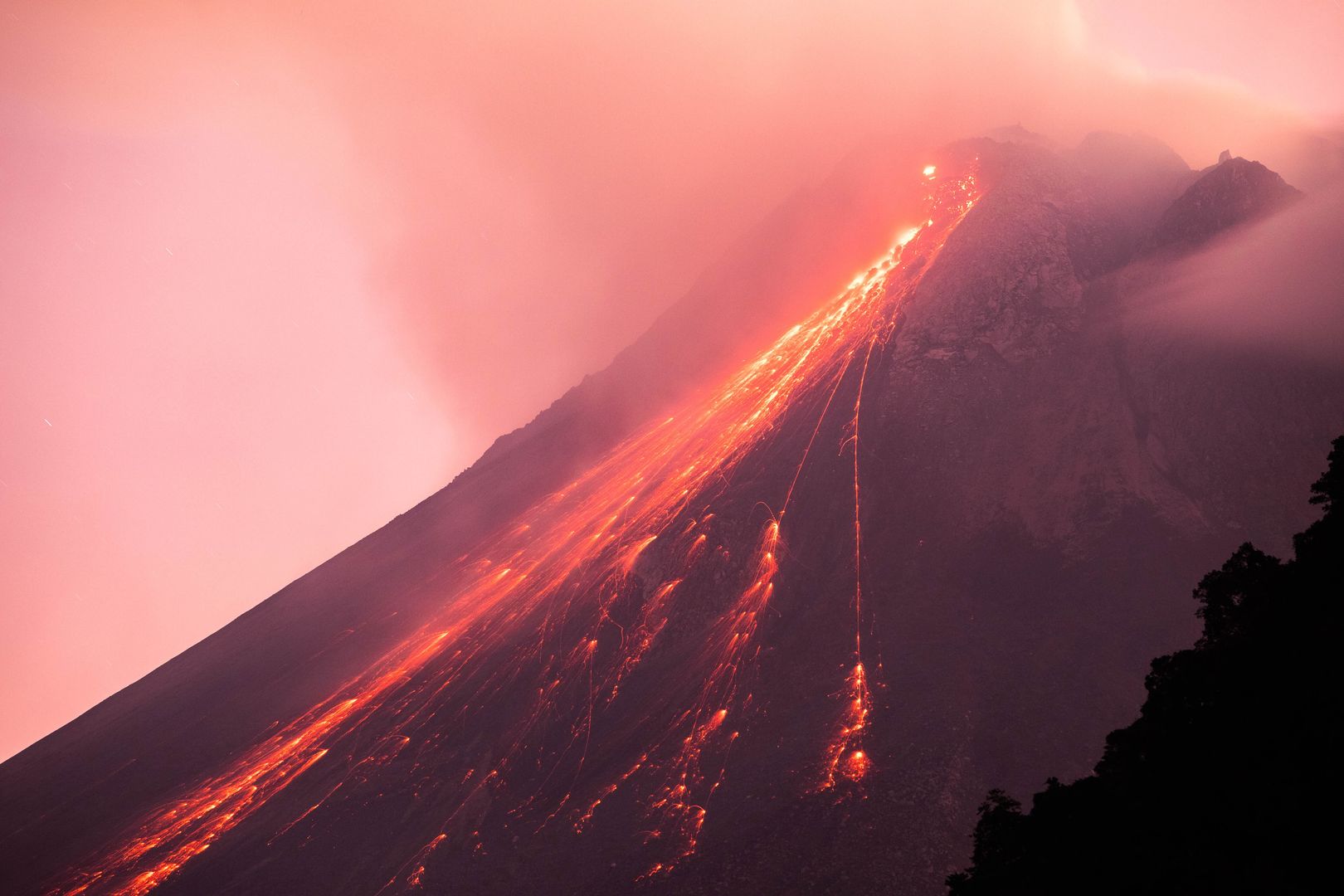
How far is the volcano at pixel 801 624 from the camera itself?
40.8 m

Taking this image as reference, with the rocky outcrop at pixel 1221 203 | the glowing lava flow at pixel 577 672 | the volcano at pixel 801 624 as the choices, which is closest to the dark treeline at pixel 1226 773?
the volcano at pixel 801 624

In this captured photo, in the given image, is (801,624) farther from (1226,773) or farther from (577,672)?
(1226,773)

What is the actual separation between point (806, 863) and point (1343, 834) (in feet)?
88.0

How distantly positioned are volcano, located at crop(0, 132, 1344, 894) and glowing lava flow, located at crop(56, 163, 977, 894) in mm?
299

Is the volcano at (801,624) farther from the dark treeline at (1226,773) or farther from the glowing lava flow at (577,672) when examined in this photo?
the dark treeline at (1226,773)

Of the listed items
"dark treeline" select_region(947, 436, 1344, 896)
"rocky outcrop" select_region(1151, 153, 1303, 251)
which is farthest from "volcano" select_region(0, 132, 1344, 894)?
"dark treeline" select_region(947, 436, 1344, 896)

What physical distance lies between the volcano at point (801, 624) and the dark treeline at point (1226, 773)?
18.1m

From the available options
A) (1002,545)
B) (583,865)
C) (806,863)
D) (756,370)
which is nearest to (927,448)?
(1002,545)

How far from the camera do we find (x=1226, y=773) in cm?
1619

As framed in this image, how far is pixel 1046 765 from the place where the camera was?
37625 millimetres

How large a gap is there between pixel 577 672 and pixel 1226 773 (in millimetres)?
45449

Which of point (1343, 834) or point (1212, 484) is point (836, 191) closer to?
point (1212, 484)

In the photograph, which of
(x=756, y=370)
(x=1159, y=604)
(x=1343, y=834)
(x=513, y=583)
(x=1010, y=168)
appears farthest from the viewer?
(x=756, y=370)

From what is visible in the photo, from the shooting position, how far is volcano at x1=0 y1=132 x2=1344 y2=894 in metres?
40.8
